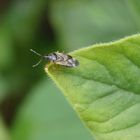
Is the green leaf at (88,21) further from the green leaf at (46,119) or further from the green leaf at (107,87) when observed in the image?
the green leaf at (107,87)

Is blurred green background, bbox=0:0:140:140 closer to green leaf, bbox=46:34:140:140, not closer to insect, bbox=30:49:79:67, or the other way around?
insect, bbox=30:49:79:67

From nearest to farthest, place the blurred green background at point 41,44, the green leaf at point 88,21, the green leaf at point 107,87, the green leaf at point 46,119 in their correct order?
the green leaf at point 107,87 < the green leaf at point 46,119 < the blurred green background at point 41,44 < the green leaf at point 88,21

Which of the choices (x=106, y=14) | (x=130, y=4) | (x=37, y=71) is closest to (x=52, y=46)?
(x=37, y=71)

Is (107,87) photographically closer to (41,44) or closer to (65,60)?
(65,60)

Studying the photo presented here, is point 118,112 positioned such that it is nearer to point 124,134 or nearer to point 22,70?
point 124,134

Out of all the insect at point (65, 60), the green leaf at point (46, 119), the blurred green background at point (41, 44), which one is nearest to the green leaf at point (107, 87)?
the insect at point (65, 60)

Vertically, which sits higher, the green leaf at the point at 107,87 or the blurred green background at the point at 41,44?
the green leaf at the point at 107,87
